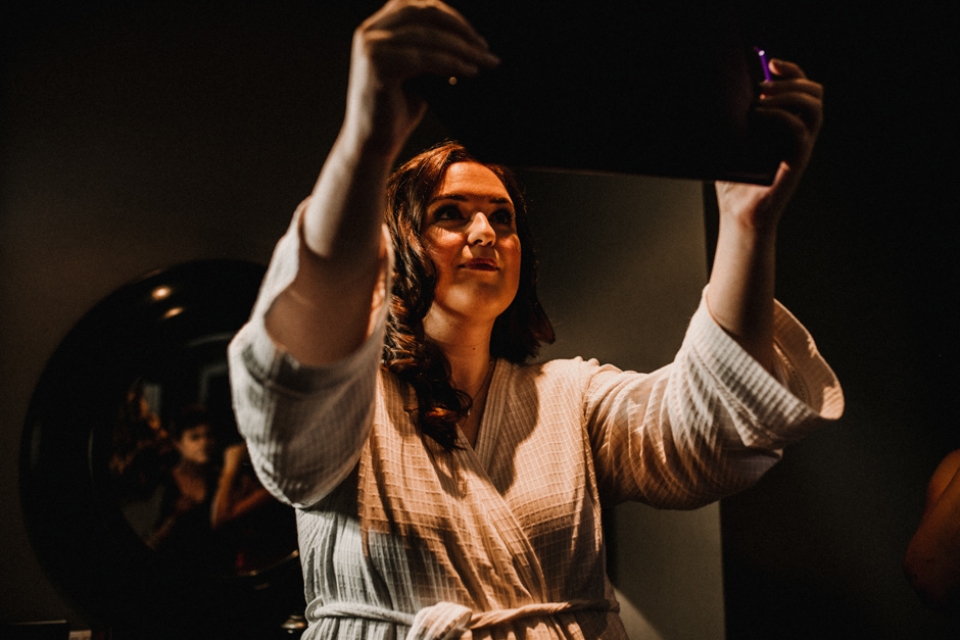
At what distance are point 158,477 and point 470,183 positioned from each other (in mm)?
892

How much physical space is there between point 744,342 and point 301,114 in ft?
4.04

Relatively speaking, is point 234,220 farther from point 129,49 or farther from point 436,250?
point 436,250

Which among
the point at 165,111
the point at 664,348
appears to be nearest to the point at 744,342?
the point at 664,348

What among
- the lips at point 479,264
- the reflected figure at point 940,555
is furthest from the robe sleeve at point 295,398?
the reflected figure at point 940,555

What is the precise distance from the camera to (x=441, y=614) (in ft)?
2.07

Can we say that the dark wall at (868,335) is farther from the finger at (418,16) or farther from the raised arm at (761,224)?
the finger at (418,16)

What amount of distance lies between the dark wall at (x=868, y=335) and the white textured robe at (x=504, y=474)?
0.35 metres

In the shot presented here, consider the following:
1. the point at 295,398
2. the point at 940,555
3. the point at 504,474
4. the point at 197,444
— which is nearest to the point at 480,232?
the point at 504,474

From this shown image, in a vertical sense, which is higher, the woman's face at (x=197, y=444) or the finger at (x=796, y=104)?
the finger at (x=796, y=104)

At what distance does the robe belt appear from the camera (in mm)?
622

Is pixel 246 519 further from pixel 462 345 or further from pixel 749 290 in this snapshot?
pixel 749 290

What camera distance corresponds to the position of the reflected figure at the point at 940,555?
760 mm

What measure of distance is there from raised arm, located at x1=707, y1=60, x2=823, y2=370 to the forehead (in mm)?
336

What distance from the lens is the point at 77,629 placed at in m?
1.24
